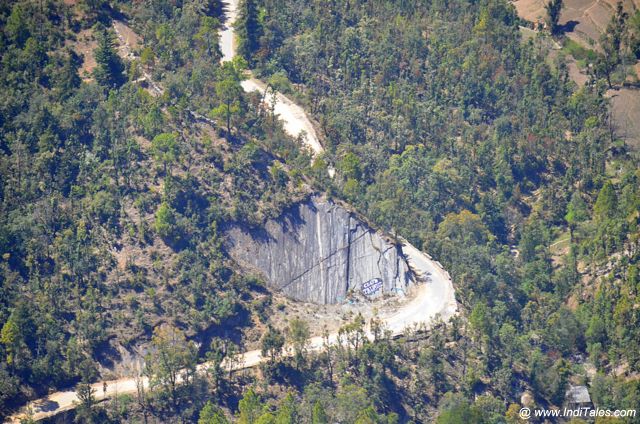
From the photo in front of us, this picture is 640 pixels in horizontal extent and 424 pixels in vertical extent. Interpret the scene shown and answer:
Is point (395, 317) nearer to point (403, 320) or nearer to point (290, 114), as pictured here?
point (403, 320)

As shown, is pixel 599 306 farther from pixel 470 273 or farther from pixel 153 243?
pixel 153 243

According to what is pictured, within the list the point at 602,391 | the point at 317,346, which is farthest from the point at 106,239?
the point at 602,391

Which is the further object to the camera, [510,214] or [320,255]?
[510,214]

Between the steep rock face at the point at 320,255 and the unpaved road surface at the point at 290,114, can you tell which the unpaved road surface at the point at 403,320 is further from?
the unpaved road surface at the point at 290,114

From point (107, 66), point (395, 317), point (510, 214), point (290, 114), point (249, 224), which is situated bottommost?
point (510, 214)

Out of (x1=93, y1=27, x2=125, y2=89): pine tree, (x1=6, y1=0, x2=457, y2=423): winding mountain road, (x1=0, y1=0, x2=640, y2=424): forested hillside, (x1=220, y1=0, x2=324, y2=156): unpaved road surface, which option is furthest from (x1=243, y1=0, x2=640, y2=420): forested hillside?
(x1=93, y1=27, x2=125, y2=89): pine tree

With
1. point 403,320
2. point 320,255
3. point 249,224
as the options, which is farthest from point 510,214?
point 249,224

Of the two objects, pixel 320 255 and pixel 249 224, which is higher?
pixel 249 224
